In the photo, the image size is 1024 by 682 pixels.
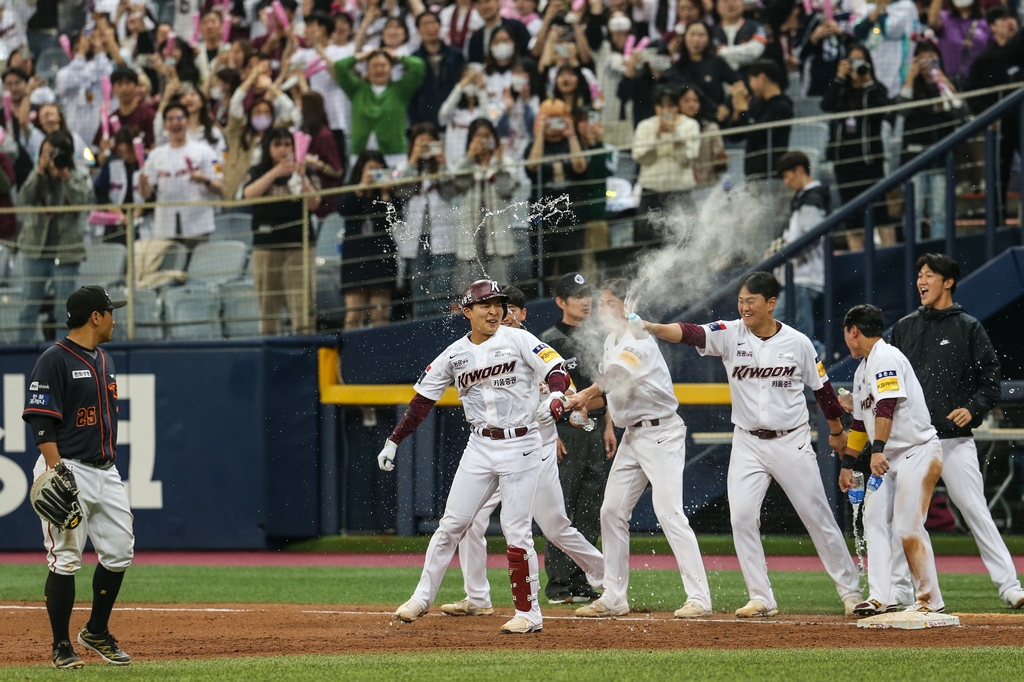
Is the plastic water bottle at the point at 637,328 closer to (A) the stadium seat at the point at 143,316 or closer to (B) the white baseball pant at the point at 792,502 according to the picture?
(B) the white baseball pant at the point at 792,502

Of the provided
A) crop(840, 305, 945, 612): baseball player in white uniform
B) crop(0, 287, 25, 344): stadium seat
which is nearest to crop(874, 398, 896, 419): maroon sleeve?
crop(840, 305, 945, 612): baseball player in white uniform

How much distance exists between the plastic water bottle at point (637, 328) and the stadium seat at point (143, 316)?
652 centimetres

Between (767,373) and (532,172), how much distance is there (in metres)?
4.83

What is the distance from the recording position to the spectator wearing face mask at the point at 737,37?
1266 cm

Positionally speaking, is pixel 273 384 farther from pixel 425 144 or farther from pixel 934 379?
pixel 934 379

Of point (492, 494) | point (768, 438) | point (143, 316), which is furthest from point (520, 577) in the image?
point (143, 316)

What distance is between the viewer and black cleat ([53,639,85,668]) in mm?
6044

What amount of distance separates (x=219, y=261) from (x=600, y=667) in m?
8.04

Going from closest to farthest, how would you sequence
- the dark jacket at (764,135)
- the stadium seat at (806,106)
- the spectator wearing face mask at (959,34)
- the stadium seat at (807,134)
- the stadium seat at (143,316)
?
the dark jacket at (764,135) → the stadium seat at (807,134) → the spectator wearing face mask at (959,34) → the stadium seat at (806,106) → the stadium seat at (143,316)

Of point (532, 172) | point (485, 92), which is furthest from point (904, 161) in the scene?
point (485, 92)

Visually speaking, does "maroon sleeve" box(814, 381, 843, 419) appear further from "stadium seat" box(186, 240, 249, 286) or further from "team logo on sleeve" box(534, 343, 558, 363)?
"stadium seat" box(186, 240, 249, 286)

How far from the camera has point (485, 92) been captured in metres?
13.4

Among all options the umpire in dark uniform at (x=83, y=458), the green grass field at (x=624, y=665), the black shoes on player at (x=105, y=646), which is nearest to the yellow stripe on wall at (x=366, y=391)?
the green grass field at (x=624, y=665)

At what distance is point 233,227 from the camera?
13000mm
